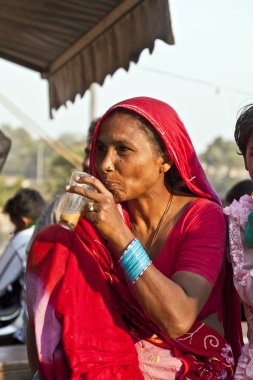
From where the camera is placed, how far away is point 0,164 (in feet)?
16.3

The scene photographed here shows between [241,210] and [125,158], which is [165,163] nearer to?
[125,158]

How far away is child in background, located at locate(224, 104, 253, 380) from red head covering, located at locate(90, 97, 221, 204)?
16 cm

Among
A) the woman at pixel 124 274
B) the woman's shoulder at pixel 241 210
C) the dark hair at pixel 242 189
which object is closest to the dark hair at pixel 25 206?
the dark hair at pixel 242 189

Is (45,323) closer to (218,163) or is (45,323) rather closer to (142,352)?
(142,352)

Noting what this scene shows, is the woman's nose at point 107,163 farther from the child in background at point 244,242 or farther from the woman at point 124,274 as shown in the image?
the child in background at point 244,242

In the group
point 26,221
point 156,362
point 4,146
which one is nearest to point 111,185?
point 156,362

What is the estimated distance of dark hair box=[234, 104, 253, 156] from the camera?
258 centimetres

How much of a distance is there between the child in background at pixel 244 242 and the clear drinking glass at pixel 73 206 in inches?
20.0

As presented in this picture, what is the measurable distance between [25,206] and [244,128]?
429 centimetres

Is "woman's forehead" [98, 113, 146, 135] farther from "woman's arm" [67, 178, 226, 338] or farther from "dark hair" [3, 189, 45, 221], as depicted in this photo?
"dark hair" [3, 189, 45, 221]

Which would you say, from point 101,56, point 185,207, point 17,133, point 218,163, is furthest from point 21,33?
point 17,133

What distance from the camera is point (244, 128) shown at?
8.52 feet

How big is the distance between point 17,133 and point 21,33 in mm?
69756

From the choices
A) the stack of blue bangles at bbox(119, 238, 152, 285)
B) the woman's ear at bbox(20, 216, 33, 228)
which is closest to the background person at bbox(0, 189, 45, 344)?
the woman's ear at bbox(20, 216, 33, 228)
